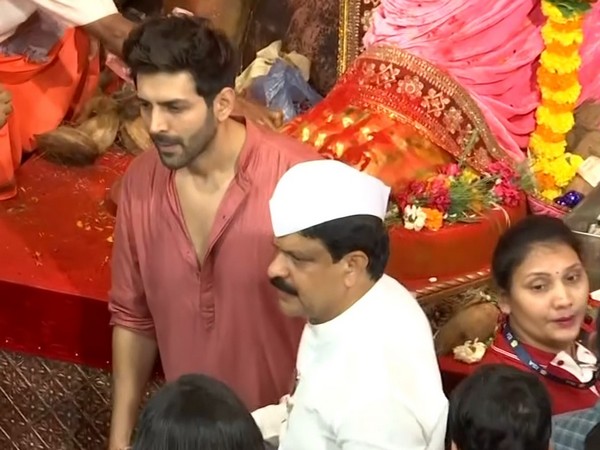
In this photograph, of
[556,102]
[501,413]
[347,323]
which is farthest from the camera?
[556,102]

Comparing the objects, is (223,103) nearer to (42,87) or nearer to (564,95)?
(564,95)

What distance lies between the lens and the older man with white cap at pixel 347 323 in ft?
5.74

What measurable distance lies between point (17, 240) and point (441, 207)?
1006 millimetres

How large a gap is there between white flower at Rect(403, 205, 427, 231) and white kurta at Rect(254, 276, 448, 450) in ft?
2.79

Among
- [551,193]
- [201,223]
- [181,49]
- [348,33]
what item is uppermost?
[181,49]

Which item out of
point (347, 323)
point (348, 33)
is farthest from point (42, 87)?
point (347, 323)

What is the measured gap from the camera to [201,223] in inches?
86.4

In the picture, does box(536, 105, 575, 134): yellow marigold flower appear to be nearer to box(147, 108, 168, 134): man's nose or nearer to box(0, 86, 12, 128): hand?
box(147, 108, 168, 134): man's nose

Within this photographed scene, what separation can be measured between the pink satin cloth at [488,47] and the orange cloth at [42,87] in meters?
0.87

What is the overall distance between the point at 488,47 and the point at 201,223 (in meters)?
1.06

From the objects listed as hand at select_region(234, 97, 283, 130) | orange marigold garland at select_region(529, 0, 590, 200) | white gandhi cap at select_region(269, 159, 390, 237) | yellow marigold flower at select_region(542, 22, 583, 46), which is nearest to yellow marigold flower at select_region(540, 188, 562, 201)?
orange marigold garland at select_region(529, 0, 590, 200)

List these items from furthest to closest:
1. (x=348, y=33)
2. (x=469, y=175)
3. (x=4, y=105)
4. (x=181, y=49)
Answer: (x=348, y=33) → (x=4, y=105) → (x=469, y=175) → (x=181, y=49)

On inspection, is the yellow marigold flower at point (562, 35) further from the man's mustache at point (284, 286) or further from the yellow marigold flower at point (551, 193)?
the man's mustache at point (284, 286)

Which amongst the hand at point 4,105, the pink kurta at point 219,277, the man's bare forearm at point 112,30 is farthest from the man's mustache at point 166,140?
the hand at point 4,105
